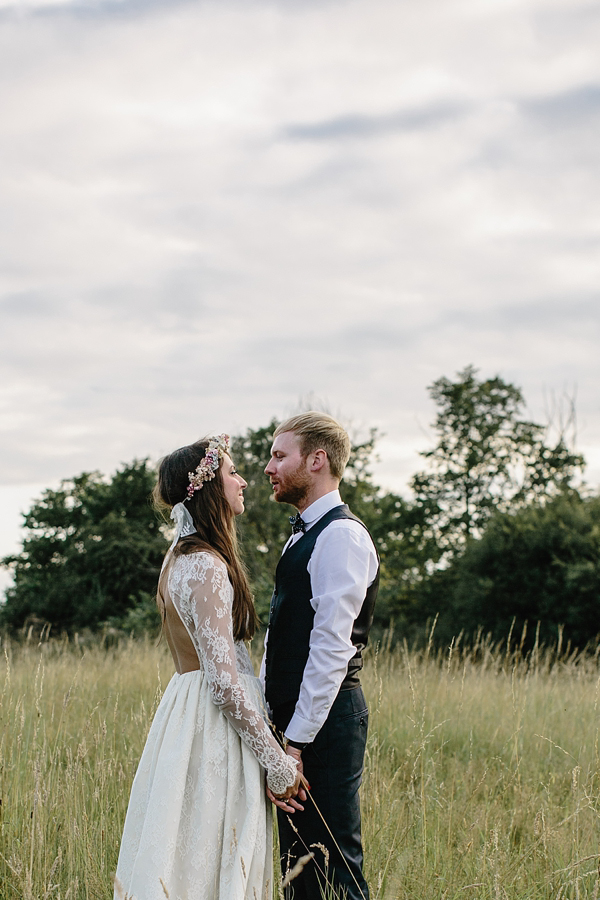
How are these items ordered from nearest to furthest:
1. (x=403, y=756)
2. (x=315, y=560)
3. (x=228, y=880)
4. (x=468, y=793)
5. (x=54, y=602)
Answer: (x=228, y=880), (x=315, y=560), (x=468, y=793), (x=403, y=756), (x=54, y=602)

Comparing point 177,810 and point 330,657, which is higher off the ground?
point 330,657

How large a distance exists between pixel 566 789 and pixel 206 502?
137 inches

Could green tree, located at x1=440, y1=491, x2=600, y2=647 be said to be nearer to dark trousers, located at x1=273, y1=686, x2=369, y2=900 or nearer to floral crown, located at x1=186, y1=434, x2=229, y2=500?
dark trousers, located at x1=273, y1=686, x2=369, y2=900

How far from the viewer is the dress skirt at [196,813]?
8.89 ft

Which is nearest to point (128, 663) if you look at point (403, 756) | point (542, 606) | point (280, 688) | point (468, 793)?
point (403, 756)

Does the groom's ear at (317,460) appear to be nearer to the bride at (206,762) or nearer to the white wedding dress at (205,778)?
the bride at (206,762)

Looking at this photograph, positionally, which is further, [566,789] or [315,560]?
[566,789]

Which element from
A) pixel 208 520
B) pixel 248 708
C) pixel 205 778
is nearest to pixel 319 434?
pixel 208 520

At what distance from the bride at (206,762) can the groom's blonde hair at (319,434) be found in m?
0.48

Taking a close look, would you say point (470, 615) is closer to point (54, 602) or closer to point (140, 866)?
point (54, 602)

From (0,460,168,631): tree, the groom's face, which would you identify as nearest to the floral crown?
the groom's face

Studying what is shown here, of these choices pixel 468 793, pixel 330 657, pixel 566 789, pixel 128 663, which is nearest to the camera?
pixel 330 657

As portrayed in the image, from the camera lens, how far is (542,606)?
13.9 metres

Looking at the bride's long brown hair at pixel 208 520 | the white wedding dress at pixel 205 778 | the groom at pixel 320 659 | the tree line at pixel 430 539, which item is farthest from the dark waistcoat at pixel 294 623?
the tree line at pixel 430 539
